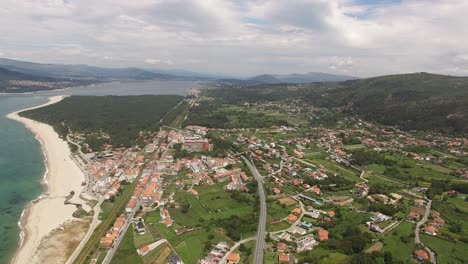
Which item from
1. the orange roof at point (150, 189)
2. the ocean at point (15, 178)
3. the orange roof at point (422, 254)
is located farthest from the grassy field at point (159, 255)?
the orange roof at point (422, 254)

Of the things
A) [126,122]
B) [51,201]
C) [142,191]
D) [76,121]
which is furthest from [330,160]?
[76,121]

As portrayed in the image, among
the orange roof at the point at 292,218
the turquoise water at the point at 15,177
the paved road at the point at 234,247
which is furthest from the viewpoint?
the orange roof at the point at 292,218

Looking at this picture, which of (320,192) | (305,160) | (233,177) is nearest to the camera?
(320,192)

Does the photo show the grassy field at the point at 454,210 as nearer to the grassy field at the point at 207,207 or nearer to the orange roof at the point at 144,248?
the grassy field at the point at 207,207

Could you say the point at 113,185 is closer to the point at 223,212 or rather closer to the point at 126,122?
the point at 223,212

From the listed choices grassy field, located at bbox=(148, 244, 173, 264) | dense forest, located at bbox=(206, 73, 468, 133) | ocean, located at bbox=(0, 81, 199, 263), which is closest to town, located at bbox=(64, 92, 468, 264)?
grassy field, located at bbox=(148, 244, 173, 264)
